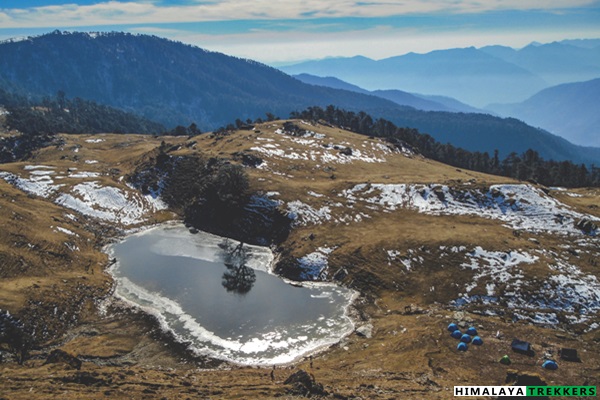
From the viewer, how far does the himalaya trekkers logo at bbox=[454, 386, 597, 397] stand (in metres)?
41.7

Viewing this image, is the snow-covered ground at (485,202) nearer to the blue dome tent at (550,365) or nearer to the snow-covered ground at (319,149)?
the snow-covered ground at (319,149)

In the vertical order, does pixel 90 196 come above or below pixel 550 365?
below

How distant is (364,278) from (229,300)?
25.8m

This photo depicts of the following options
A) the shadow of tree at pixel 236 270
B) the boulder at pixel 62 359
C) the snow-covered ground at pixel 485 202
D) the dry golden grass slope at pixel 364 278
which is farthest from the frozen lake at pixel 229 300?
the snow-covered ground at pixel 485 202

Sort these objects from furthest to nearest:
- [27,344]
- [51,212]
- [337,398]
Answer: [51,212] → [27,344] → [337,398]

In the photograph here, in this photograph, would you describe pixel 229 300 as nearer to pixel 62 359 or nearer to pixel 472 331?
pixel 62 359

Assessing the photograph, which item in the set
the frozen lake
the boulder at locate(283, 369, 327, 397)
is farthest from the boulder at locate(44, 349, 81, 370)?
the boulder at locate(283, 369, 327, 397)

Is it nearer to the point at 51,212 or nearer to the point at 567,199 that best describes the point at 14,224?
the point at 51,212

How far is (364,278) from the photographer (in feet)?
261

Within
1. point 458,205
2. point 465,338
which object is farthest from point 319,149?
point 465,338

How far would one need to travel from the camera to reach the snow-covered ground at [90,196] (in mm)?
114500

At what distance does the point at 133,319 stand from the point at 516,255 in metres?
70.4

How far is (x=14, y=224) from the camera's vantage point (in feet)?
272

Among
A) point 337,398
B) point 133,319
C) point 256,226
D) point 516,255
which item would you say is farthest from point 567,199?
point 133,319
